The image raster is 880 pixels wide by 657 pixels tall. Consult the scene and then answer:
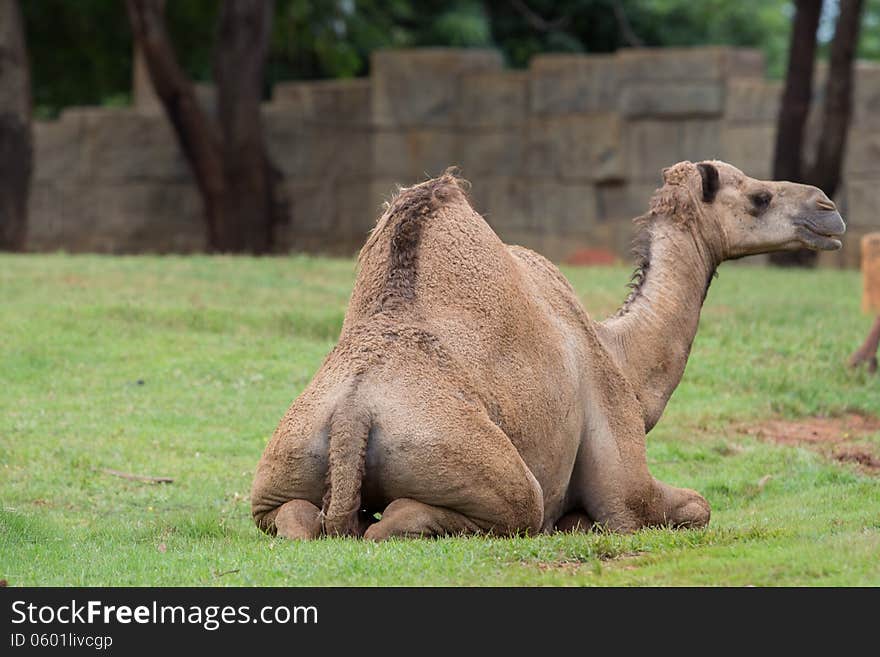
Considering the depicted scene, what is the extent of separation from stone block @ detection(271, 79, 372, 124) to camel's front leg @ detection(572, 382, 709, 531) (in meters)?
18.2

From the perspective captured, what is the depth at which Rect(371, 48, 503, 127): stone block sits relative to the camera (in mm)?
24984

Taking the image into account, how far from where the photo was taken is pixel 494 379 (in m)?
7.17

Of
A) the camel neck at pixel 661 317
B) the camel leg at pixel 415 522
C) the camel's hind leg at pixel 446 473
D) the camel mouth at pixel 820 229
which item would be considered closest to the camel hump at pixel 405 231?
the camel's hind leg at pixel 446 473

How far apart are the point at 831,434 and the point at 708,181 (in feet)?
11.8

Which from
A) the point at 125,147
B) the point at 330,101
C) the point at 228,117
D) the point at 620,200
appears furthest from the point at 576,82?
the point at 125,147

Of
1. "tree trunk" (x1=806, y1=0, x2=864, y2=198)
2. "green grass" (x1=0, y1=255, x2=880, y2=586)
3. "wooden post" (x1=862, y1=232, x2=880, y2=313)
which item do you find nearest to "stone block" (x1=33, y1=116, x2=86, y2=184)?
"green grass" (x1=0, y1=255, x2=880, y2=586)

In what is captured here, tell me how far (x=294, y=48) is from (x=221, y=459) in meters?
18.1

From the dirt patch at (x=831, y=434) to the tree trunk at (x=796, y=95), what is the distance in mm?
9702

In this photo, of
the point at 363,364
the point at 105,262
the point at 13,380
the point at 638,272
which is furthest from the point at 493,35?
the point at 363,364

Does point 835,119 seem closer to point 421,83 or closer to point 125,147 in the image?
point 421,83

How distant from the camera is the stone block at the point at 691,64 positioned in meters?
24.1

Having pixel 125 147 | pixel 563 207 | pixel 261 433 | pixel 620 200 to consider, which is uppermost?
pixel 125 147
